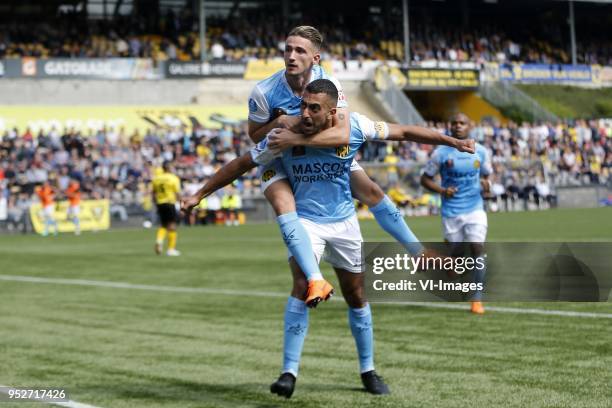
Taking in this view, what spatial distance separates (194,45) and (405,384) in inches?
1842

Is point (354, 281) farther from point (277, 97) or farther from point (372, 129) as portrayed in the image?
point (277, 97)

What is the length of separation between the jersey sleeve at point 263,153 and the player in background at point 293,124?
0.31ft

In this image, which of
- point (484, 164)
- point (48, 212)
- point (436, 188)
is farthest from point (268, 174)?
point (48, 212)

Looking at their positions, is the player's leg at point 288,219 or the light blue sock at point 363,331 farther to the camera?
the light blue sock at point 363,331

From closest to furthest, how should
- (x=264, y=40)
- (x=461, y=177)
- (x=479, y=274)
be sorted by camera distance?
(x=479, y=274) < (x=461, y=177) < (x=264, y=40)

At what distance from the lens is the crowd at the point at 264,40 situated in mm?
50000

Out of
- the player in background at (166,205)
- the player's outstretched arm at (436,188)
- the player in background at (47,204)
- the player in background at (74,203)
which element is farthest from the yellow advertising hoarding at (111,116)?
the player's outstretched arm at (436,188)

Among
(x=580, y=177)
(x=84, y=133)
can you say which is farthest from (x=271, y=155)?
(x=580, y=177)

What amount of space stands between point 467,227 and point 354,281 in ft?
18.0

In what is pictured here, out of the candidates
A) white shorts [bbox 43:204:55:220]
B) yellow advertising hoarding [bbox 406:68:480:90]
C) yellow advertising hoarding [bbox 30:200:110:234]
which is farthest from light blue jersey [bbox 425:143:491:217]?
yellow advertising hoarding [bbox 406:68:480:90]

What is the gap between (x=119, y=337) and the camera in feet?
36.5

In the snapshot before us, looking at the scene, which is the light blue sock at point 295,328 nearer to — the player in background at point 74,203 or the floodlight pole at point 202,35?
the player in background at point 74,203

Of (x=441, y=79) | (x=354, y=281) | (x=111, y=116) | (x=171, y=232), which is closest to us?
(x=354, y=281)

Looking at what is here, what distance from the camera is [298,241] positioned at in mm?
7082
